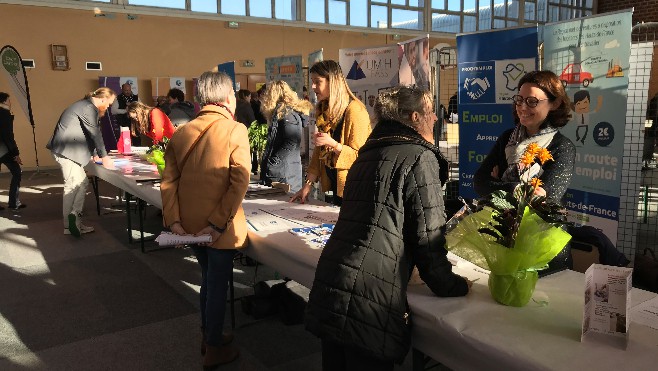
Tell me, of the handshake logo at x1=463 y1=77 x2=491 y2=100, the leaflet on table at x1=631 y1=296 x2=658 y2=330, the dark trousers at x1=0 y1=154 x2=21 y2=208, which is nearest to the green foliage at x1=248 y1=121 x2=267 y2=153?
the handshake logo at x1=463 y1=77 x2=491 y2=100

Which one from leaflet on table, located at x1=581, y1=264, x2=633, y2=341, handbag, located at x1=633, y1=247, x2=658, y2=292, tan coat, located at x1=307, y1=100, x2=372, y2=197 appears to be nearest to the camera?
leaflet on table, located at x1=581, y1=264, x2=633, y2=341

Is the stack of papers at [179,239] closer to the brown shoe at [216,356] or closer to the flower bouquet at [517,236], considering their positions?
the brown shoe at [216,356]

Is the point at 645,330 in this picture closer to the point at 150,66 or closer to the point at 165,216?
the point at 165,216

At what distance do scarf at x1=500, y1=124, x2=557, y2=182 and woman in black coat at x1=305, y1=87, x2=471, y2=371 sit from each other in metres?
0.67

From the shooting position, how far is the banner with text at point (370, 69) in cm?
413

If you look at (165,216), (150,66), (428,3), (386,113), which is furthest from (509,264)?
(428,3)

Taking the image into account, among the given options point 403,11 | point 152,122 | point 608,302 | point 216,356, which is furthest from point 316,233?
point 403,11

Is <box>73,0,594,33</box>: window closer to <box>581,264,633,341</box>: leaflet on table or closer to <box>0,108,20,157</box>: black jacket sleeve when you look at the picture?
<box>0,108,20,157</box>: black jacket sleeve

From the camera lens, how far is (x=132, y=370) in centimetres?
242

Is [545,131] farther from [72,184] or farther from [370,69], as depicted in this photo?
[72,184]

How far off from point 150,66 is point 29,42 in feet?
7.00

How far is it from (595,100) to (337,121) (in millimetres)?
1666

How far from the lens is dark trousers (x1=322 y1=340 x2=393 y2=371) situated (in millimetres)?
1357

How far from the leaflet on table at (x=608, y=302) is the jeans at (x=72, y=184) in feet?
15.2
